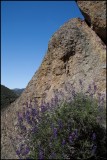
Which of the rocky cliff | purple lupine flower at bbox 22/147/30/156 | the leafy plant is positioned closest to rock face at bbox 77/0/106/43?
the rocky cliff

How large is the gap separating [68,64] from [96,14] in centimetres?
148

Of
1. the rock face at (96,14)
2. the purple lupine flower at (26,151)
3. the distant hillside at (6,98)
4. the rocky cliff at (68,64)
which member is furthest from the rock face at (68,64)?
the distant hillside at (6,98)

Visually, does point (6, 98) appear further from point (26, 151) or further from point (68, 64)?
point (26, 151)

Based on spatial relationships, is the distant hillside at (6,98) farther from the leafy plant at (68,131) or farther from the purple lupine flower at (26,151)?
the purple lupine flower at (26,151)

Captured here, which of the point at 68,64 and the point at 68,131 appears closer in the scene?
the point at 68,131

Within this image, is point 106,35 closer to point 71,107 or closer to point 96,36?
point 96,36

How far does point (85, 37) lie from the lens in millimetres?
9266

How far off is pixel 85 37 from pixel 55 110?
259 cm

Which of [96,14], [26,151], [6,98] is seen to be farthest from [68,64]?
[6,98]

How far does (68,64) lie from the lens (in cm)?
944

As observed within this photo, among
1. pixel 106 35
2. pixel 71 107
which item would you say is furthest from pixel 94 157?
pixel 106 35

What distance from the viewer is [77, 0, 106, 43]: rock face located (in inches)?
342

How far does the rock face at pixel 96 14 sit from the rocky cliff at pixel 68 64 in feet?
0.63

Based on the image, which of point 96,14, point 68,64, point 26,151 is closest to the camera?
point 26,151
